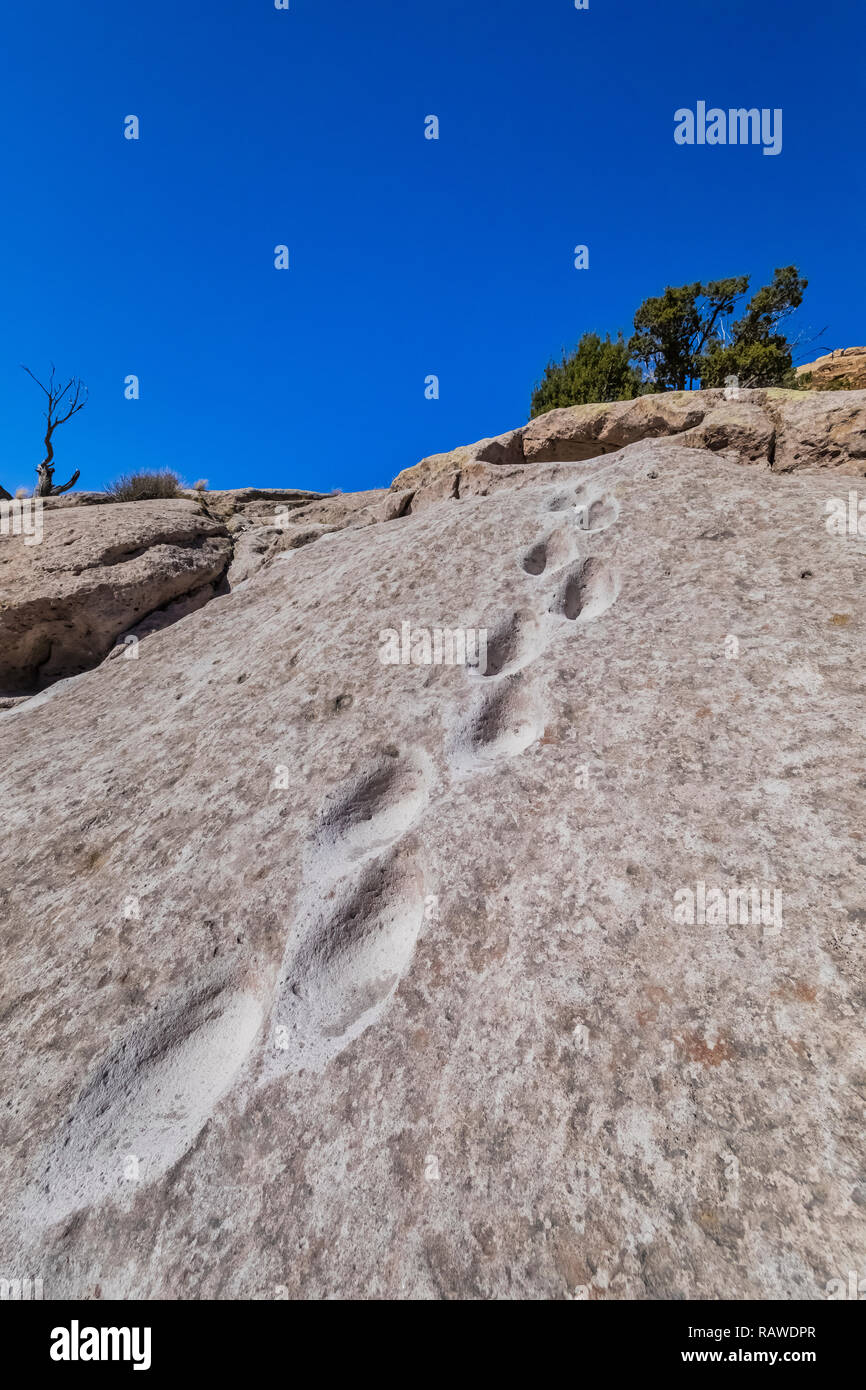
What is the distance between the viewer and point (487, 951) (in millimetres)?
2078

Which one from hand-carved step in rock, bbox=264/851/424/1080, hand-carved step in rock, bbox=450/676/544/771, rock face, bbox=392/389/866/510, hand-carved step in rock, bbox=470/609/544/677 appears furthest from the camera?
rock face, bbox=392/389/866/510

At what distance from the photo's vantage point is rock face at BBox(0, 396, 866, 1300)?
151cm

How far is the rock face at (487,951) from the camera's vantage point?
151 cm

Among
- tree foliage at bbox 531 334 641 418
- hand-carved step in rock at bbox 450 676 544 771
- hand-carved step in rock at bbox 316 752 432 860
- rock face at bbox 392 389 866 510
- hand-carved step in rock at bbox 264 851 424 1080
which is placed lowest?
hand-carved step in rock at bbox 264 851 424 1080

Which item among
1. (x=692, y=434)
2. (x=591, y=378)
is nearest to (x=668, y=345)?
(x=591, y=378)

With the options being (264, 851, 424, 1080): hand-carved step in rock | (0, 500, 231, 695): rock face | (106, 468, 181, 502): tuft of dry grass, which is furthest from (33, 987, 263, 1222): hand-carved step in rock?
(106, 468, 181, 502): tuft of dry grass

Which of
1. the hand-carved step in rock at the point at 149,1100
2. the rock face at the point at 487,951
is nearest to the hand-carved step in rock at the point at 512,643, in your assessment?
the rock face at the point at 487,951

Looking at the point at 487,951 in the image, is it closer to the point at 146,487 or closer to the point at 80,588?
the point at 80,588

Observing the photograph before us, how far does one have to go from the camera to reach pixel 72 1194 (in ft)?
5.98

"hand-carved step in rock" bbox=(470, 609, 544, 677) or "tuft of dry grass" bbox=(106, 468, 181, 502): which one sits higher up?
"tuft of dry grass" bbox=(106, 468, 181, 502)

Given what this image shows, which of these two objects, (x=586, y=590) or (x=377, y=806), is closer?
(x=377, y=806)

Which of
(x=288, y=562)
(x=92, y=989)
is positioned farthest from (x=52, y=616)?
(x=92, y=989)

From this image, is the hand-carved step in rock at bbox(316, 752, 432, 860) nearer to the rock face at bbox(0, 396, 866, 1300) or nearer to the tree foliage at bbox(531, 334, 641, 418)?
the rock face at bbox(0, 396, 866, 1300)
